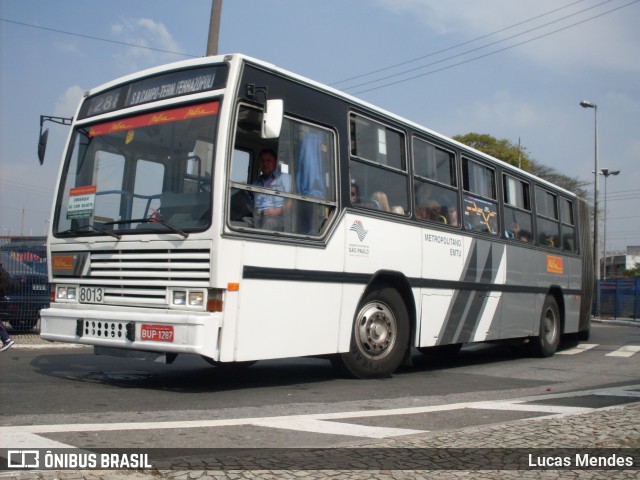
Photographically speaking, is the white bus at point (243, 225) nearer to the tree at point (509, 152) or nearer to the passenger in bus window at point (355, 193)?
the passenger in bus window at point (355, 193)

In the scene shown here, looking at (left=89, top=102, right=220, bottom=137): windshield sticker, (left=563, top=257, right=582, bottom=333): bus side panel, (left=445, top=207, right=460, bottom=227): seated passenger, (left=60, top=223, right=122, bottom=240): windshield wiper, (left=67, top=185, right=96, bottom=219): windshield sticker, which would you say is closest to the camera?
(left=89, top=102, right=220, bottom=137): windshield sticker

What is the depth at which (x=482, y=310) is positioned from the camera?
10.6 meters

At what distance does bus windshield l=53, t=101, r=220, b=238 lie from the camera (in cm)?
670

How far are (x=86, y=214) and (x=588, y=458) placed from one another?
5.26 metres

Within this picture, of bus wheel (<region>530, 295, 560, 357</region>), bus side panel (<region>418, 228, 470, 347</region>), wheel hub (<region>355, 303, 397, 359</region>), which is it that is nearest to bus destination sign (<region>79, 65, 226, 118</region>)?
wheel hub (<region>355, 303, 397, 359</region>)

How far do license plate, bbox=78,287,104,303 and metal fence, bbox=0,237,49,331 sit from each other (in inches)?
258

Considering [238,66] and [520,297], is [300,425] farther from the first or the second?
[520,297]

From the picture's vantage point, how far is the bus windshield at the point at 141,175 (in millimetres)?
6695

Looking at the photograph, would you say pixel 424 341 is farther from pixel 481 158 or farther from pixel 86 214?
pixel 86 214

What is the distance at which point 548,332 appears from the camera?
13.1 metres

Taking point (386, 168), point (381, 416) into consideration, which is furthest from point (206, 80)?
point (381, 416)

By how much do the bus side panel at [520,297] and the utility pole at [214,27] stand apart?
705 cm

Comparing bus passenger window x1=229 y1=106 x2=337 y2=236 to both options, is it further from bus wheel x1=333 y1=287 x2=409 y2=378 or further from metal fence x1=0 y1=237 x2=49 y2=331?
metal fence x1=0 y1=237 x2=49 y2=331

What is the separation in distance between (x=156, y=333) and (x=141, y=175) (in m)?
1.65
